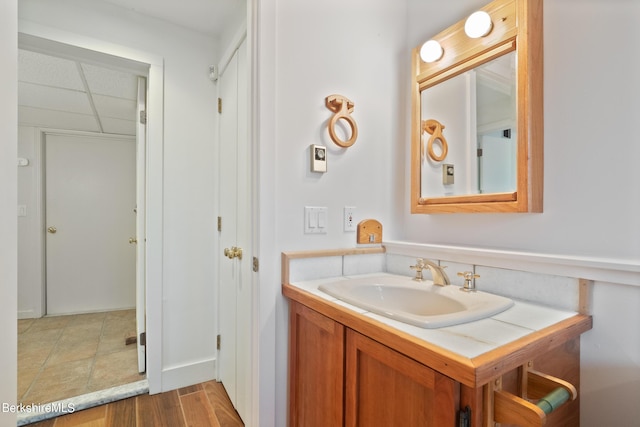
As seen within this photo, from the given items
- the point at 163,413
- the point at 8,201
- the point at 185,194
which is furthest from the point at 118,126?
the point at 163,413

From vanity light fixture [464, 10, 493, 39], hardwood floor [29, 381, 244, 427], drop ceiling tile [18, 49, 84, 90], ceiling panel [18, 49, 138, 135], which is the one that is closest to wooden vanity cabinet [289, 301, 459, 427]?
hardwood floor [29, 381, 244, 427]

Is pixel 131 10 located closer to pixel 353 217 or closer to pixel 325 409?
pixel 353 217

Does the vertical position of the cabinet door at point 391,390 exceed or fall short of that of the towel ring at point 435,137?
it falls short

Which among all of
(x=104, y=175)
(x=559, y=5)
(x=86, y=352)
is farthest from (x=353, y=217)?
(x=104, y=175)

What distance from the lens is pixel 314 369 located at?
1.03 meters

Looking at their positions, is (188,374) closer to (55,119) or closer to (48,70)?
(48,70)

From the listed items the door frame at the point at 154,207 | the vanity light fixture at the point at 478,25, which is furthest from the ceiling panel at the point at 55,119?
the vanity light fixture at the point at 478,25

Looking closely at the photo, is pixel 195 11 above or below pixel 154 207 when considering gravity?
above

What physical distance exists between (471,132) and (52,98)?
3.08 meters

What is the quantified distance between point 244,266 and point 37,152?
307 cm

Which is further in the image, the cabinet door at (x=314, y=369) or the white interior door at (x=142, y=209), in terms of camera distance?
the white interior door at (x=142, y=209)

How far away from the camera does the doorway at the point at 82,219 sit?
215 cm

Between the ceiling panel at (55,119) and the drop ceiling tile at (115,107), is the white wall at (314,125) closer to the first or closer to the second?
the drop ceiling tile at (115,107)

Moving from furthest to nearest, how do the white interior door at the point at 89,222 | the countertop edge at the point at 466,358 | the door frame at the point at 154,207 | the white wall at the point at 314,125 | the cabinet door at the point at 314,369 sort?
the white interior door at the point at 89,222 → the door frame at the point at 154,207 → the white wall at the point at 314,125 → the cabinet door at the point at 314,369 → the countertop edge at the point at 466,358
